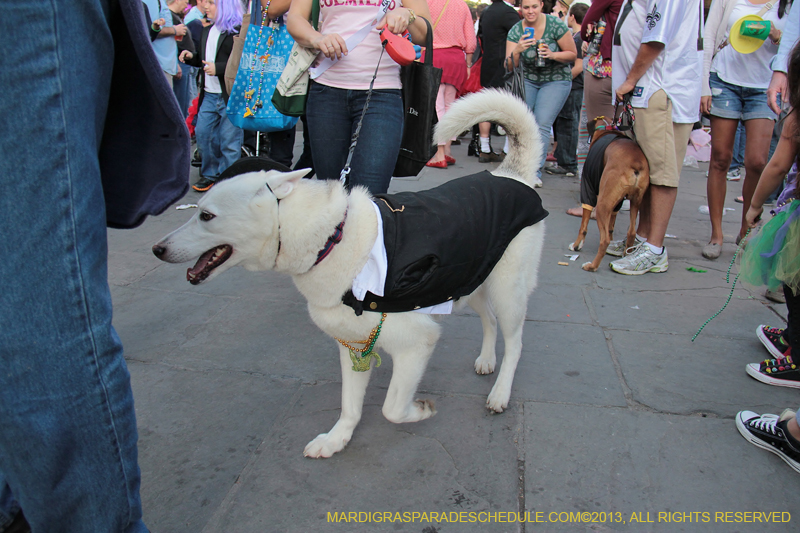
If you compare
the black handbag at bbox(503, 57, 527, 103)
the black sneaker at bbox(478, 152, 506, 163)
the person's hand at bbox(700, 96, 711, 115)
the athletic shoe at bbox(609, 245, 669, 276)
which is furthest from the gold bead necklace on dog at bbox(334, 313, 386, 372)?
the black sneaker at bbox(478, 152, 506, 163)

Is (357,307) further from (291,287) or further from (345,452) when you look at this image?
(291,287)

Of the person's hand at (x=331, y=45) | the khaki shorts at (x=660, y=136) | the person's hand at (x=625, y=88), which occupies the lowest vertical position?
the khaki shorts at (x=660, y=136)

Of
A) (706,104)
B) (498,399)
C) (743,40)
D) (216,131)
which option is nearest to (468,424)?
(498,399)

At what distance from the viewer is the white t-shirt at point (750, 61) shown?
4543 mm

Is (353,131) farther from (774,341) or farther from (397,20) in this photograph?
(774,341)

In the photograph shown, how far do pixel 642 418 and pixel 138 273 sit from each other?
374cm

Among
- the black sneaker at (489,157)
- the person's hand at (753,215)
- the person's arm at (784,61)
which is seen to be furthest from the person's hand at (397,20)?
the black sneaker at (489,157)

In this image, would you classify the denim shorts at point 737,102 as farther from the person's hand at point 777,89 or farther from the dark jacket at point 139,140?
the dark jacket at point 139,140

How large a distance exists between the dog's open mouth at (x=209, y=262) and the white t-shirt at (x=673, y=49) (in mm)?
3810

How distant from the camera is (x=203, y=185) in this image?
664 cm

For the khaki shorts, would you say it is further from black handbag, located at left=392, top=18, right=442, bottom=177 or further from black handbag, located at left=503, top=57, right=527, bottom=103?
black handbag, located at left=503, top=57, right=527, bottom=103

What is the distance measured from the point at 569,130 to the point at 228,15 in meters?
5.42

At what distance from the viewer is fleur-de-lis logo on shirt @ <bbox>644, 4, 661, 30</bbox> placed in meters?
4.03

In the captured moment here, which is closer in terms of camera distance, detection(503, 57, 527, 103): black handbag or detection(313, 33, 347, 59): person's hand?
detection(313, 33, 347, 59): person's hand
